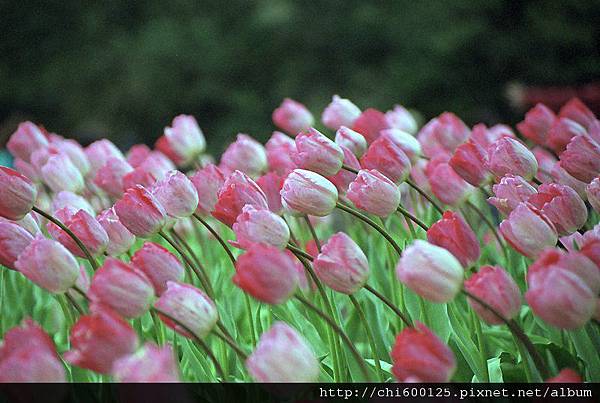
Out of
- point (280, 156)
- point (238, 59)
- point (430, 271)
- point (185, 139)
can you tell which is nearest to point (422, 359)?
point (430, 271)

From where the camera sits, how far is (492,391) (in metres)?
0.46

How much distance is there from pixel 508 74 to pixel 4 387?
2.95 m

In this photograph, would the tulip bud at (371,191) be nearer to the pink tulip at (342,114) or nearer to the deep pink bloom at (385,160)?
the deep pink bloom at (385,160)

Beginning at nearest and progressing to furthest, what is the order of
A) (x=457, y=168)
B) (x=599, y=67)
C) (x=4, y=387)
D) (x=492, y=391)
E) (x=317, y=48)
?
(x=4, y=387), (x=492, y=391), (x=457, y=168), (x=599, y=67), (x=317, y=48)

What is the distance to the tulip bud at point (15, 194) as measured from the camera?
1.61 ft

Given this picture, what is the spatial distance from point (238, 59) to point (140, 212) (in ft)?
10.5

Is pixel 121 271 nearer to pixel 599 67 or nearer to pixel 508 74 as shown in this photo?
pixel 599 67

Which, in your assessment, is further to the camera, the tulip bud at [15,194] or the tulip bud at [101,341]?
the tulip bud at [15,194]

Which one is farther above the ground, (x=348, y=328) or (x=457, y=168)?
(x=457, y=168)

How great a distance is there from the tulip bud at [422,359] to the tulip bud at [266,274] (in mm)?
63

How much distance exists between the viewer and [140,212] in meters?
0.51

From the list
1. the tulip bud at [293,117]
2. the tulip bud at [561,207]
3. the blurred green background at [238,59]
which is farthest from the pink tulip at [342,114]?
the blurred green background at [238,59]

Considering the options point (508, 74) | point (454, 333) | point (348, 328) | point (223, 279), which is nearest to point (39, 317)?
point (223, 279)

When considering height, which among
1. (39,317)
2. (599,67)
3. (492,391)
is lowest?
(39,317)
